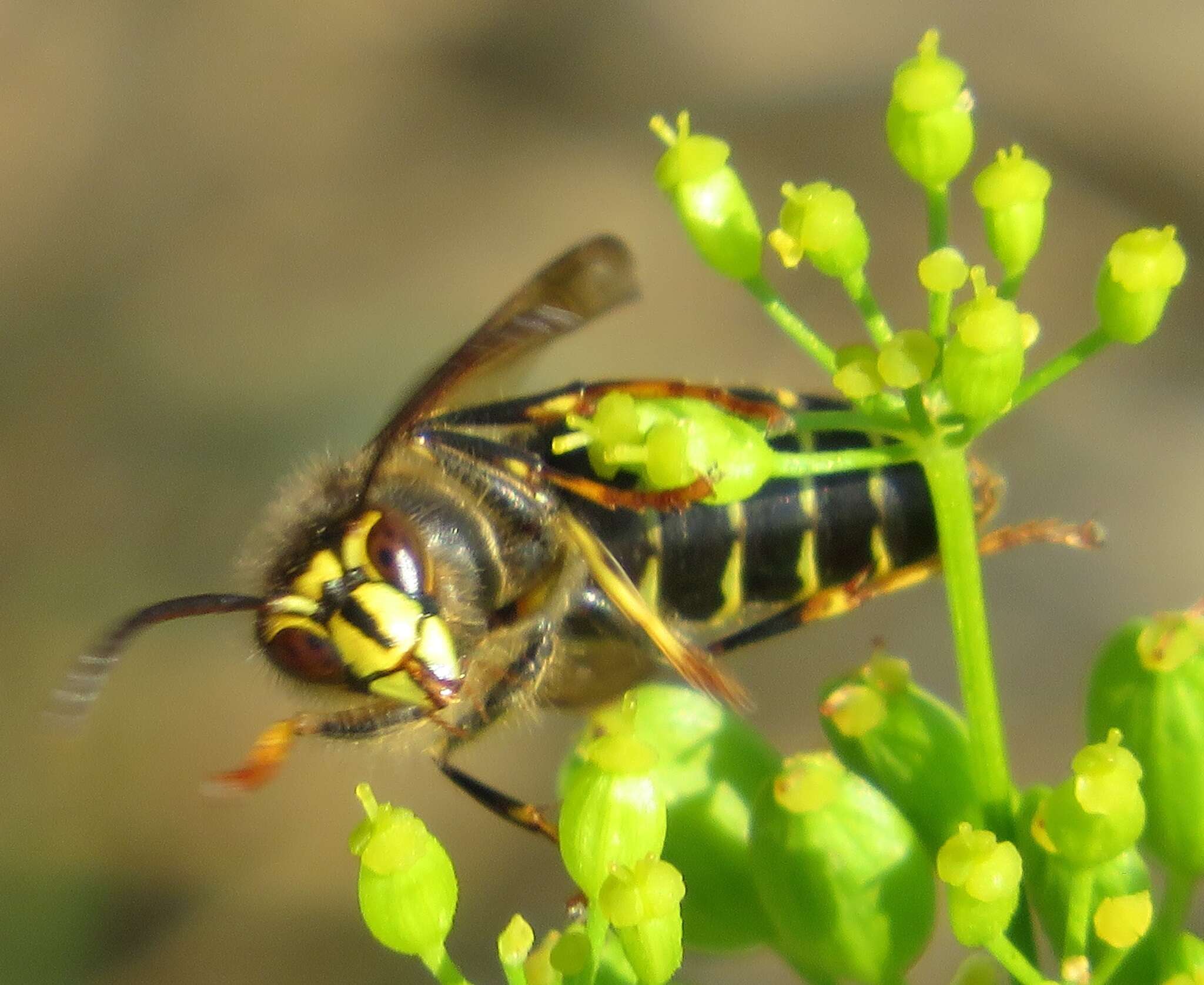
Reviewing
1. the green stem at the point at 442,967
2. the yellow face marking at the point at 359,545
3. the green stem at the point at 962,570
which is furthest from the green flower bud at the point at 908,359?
the green stem at the point at 442,967

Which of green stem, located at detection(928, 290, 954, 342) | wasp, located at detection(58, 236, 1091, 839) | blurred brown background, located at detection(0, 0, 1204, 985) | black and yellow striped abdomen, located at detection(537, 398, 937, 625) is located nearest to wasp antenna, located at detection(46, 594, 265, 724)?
wasp, located at detection(58, 236, 1091, 839)

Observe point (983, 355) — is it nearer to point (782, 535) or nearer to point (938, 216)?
point (938, 216)

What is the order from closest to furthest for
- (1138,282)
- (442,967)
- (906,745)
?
(1138,282) → (442,967) → (906,745)

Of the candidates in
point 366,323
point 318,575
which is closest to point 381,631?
point 318,575

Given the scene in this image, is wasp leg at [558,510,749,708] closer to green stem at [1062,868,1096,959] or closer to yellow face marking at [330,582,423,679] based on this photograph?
yellow face marking at [330,582,423,679]

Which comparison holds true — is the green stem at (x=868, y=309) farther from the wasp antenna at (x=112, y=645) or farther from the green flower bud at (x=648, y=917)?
the wasp antenna at (x=112, y=645)

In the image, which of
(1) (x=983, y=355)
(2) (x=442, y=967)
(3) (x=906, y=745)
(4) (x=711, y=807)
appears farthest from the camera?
(4) (x=711, y=807)

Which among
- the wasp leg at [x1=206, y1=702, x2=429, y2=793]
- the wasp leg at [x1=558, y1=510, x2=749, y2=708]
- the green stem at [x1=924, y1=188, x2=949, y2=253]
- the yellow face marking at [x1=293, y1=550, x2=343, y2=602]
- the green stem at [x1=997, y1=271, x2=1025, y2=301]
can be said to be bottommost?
the wasp leg at [x1=206, y1=702, x2=429, y2=793]
